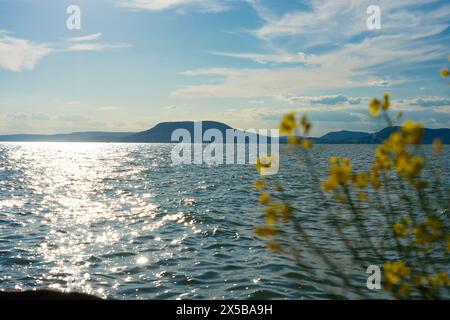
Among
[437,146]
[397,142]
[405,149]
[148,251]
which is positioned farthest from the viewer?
[148,251]

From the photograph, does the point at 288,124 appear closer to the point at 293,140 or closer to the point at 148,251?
the point at 293,140

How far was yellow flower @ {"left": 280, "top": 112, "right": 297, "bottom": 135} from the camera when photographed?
309 centimetres

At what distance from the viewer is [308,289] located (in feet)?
34.3

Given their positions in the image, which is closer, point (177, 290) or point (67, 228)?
point (177, 290)

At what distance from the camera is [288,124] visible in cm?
309

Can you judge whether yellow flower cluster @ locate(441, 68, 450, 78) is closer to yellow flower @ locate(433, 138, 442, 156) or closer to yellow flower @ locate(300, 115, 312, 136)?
yellow flower @ locate(433, 138, 442, 156)

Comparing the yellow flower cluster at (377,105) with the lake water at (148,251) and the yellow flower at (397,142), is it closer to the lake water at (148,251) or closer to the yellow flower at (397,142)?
the yellow flower at (397,142)

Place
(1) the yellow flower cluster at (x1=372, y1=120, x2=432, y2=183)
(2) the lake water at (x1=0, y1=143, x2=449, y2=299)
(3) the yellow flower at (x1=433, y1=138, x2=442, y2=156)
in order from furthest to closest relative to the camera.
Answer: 1. (2) the lake water at (x1=0, y1=143, x2=449, y2=299)
2. (3) the yellow flower at (x1=433, y1=138, x2=442, y2=156)
3. (1) the yellow flower cluster at (x1=372, y1=120, x2=432, y2=183)

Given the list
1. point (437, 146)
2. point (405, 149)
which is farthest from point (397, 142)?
point (437, 146)

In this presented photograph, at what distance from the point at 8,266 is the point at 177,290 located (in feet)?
17.1

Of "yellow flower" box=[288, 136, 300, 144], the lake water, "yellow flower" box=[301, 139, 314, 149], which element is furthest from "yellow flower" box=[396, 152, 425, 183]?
the lake water

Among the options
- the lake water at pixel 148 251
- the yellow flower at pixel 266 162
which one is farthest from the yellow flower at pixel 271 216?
the lake water at pixel 148 251
